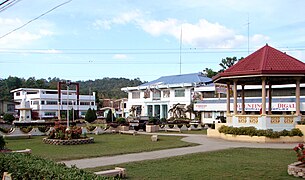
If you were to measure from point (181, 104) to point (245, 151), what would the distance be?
149 ft

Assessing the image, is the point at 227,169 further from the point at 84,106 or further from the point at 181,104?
the point at 84,106

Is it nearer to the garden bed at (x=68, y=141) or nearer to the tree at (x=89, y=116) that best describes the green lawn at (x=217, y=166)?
the garden bed at (x=68, y=141)

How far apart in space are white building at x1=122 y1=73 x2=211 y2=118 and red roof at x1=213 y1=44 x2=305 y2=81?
113ft

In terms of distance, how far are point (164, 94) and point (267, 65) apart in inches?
1720

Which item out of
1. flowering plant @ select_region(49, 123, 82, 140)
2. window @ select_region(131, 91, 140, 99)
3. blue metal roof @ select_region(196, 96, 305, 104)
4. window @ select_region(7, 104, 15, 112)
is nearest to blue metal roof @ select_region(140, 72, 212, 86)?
window @ select_region(131, 91, 140, 99)

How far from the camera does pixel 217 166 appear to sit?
42.2ft

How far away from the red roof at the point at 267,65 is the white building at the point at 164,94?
113 ft

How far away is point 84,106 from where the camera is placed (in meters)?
87.5

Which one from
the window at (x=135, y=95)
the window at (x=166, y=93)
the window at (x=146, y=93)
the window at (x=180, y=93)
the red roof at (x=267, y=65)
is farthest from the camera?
the window at (x=135, y=95)

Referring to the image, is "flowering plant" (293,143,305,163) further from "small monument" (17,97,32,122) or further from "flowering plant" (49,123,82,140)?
"small monument" (17,97,32,122)

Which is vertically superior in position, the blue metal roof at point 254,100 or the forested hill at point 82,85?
the forested hill at point 82,85

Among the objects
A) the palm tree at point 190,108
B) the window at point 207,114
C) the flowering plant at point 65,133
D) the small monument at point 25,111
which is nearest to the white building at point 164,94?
the palm tree at point 190,108

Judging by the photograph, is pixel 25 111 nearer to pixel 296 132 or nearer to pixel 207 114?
pixel 207 114

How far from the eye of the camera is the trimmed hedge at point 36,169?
7.04 meters
